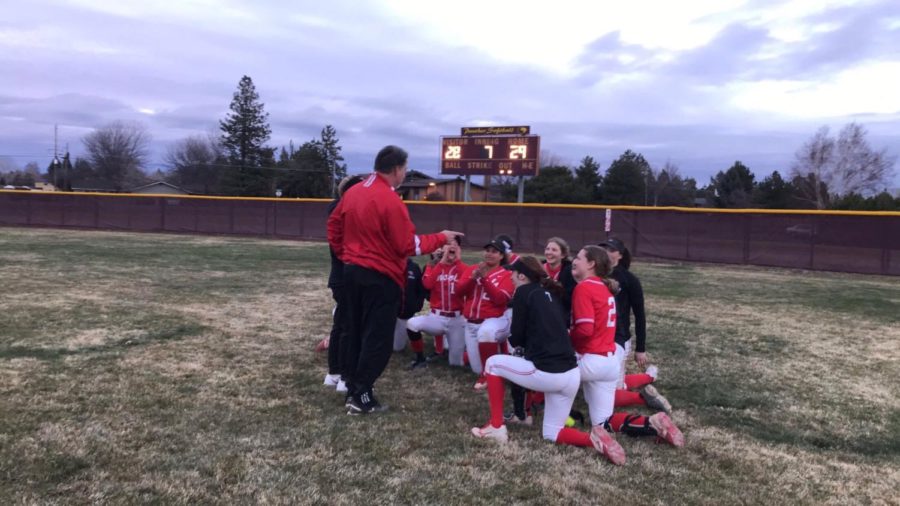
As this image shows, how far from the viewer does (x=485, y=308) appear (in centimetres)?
543

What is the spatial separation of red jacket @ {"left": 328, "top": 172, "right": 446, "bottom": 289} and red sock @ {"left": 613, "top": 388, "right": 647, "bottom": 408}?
192 cm

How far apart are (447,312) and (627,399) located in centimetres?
190

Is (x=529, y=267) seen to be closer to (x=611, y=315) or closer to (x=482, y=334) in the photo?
(x=611, y=315)

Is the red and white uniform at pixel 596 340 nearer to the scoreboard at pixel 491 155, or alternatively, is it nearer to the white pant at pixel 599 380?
the white pant at pixel 599 380

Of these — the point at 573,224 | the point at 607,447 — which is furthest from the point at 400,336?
the point at 573,224

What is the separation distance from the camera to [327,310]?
8.59 metres

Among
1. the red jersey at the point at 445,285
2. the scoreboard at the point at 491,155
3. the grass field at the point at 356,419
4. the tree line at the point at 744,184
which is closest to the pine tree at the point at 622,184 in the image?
the tree line at the point at 744,184

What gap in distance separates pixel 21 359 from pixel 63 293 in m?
→ 4.20

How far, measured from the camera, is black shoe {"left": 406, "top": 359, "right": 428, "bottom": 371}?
228 inches

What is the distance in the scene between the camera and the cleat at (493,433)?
394cm

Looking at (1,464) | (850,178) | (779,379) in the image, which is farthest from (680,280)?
(850,178)

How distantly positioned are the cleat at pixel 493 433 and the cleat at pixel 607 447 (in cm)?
57

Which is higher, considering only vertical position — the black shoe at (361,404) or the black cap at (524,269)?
the black cap at (524,269)

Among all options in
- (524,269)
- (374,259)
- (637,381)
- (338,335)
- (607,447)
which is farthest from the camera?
(637,381)
